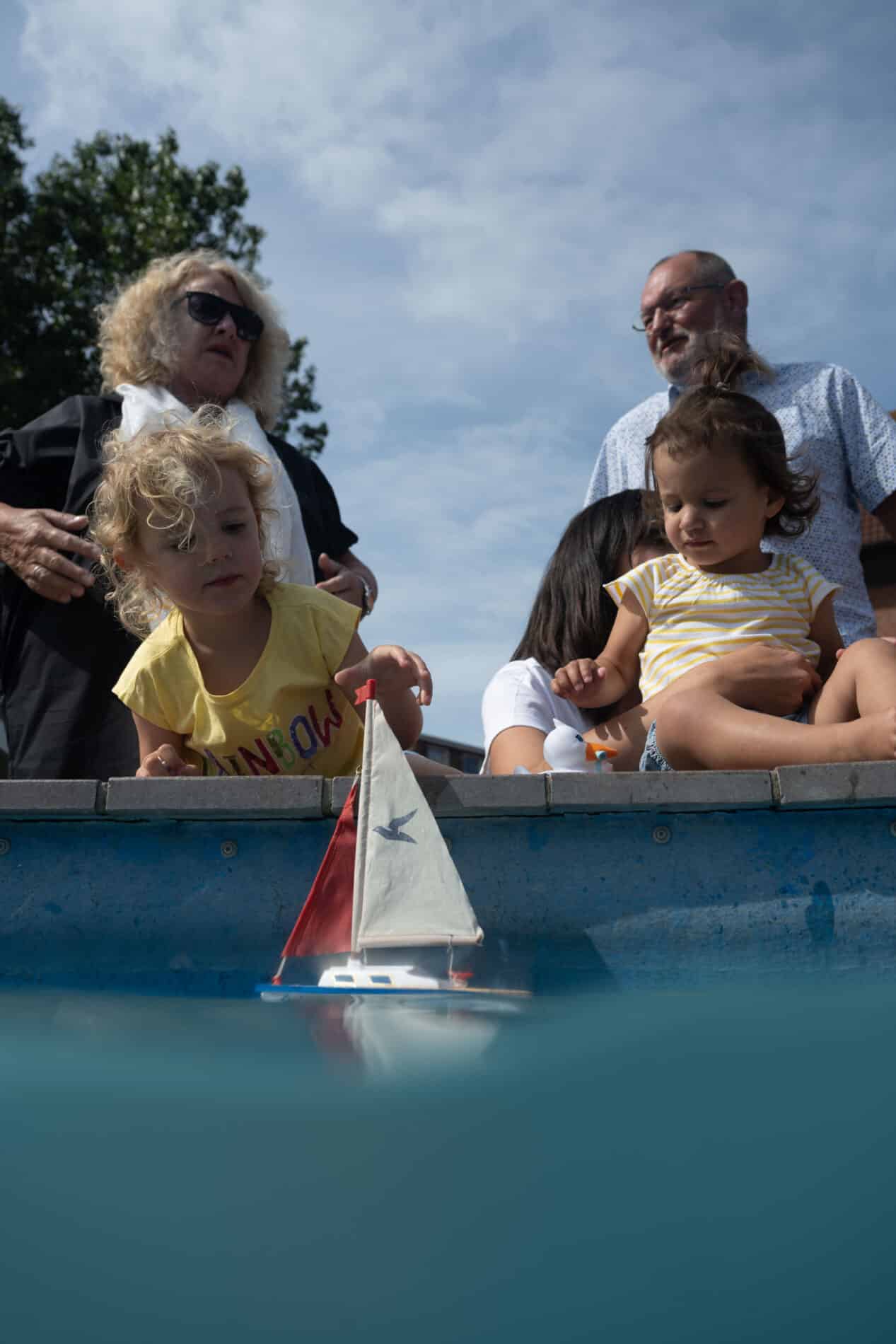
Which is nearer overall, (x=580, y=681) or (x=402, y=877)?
(x=402, y=877)

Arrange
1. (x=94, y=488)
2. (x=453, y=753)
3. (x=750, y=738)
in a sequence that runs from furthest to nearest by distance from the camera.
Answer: (x=453, y=753) < (x=94, y=488) < (x=750, y=738)

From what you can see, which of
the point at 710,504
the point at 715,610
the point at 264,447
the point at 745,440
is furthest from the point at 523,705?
the point at 264,447

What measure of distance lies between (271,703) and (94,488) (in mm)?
1172

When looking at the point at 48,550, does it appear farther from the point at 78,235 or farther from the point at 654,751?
the point at 78,235

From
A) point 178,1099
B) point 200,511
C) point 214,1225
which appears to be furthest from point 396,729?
point 214,1225

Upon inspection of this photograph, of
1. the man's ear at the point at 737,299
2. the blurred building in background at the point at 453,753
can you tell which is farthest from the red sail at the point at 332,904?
the blurred building in background at the point at 453,753

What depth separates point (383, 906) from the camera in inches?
70.6

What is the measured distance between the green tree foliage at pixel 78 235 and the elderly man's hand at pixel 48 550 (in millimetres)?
10480

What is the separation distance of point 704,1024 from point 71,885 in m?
1.06

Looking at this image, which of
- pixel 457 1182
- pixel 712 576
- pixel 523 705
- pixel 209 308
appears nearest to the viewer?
pixel 457 1182

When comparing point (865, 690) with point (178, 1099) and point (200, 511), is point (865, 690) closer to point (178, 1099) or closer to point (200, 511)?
point (200, 511)

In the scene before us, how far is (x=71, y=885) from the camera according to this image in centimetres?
199

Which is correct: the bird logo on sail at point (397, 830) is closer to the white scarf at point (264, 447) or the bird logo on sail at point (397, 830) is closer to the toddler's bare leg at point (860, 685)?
the toddler's bare leg at point (860, 685)

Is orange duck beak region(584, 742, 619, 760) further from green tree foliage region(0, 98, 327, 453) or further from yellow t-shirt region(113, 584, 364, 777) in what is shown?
green tree foliage region(0, 98, 327, 453)
